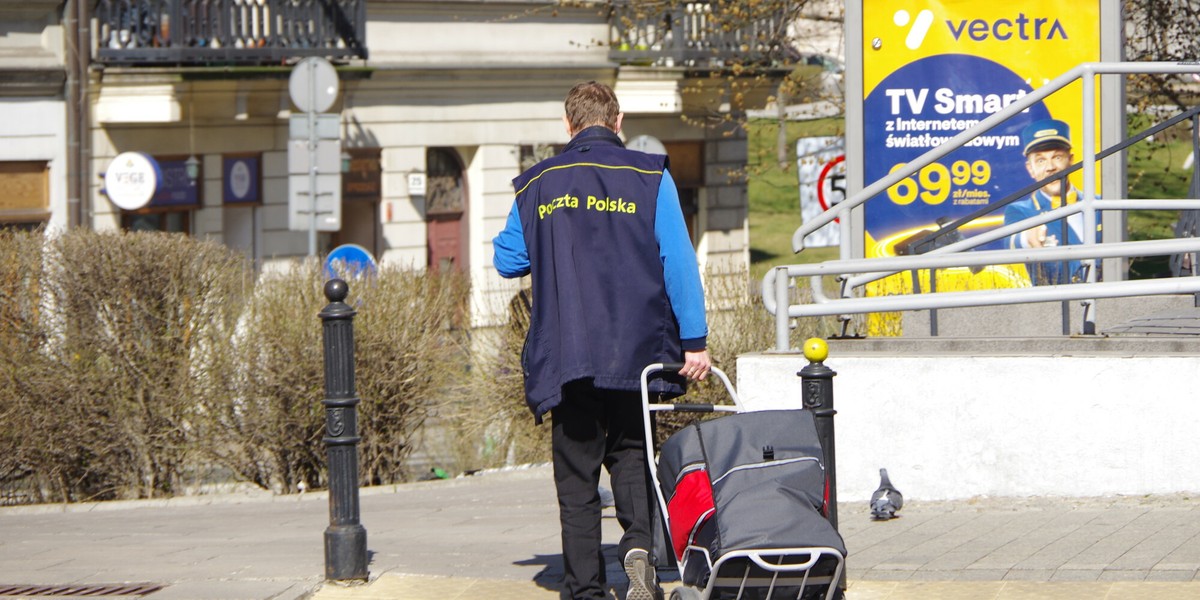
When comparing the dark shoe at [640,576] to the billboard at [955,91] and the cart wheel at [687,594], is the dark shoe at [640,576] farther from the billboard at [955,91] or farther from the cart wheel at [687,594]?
the billboard at [955,91]

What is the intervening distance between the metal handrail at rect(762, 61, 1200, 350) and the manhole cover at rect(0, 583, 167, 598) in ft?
10.6

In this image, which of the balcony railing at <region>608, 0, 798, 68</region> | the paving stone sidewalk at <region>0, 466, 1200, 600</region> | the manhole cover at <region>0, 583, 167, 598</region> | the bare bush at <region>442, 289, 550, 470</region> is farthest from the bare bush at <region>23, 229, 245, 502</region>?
the balcony railing at <region>608, 0, 798, 68</region>

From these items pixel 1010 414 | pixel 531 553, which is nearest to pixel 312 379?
pixel 531 553

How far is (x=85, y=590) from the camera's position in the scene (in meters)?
6.93

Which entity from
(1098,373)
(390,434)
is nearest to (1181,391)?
(1098,373)

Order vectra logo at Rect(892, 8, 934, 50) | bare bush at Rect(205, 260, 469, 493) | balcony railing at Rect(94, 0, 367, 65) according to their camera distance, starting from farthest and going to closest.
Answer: balcony railing at Rect(94, 0, 367, 65) → bare bush at Rect(205, 260, 469, 493) → vectra logo at Rect(892, 8, 934, 50)

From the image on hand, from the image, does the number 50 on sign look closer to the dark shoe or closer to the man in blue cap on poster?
the man in blue cap on poster

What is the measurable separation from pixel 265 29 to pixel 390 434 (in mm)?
14190

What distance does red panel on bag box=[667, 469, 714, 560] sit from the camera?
18.1ft

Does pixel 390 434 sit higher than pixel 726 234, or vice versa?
pixel 726 234

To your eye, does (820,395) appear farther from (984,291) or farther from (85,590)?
(85,590)

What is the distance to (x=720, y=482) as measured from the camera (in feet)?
18.0

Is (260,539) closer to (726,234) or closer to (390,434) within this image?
(390,434)

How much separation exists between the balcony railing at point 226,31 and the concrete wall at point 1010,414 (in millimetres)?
17919
